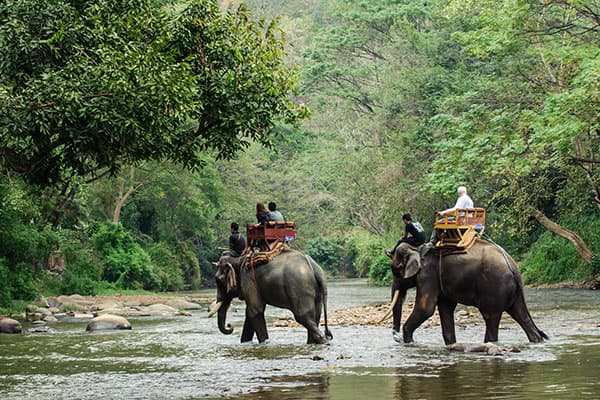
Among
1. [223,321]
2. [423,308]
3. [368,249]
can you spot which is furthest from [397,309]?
[368,249]

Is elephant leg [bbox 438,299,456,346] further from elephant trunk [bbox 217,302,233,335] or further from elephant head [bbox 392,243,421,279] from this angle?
elephant trunk [bbox 217,302,233,335]

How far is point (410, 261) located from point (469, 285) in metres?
1.20

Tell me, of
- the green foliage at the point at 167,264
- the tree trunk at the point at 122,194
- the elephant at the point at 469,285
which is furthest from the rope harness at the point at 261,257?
the green foliage at the point at 167,264

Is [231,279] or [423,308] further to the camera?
[231,279]

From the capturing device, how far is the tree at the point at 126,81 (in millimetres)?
11438

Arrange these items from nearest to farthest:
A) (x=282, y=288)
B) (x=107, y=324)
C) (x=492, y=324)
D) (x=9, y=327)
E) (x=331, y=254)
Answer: (x=492, y=324) < (x=282, y=288) < (x=9, y=327) < (x=107, y=324) < (x=331, y=254)

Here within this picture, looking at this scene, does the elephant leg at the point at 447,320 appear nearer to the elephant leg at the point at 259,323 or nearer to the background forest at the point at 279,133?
the elephant leg at the point at 259,323

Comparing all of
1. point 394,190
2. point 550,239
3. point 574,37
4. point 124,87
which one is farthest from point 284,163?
point 124,87

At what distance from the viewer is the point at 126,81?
37.4ft

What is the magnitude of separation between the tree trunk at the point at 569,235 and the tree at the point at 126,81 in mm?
21165

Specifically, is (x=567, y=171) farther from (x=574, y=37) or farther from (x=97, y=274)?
(x=97, y=274)

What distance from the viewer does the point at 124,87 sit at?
11.4 meters

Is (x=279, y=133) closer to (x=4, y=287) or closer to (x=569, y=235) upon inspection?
(x=4, y=287)

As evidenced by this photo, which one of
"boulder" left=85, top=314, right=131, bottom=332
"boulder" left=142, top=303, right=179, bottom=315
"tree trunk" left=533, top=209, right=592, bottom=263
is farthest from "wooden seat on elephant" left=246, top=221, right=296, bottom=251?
"tree trunk" left=533, top=209, right=592, bottom=263
